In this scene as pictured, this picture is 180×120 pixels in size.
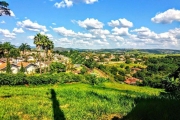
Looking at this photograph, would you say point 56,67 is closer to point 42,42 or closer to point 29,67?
point 42,42

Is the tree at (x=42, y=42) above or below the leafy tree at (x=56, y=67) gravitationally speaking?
above

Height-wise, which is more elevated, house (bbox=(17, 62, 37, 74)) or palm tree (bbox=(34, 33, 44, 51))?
palm tree (bbox=(34, 33, 44, 51))

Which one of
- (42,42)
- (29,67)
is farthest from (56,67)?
(29,67)

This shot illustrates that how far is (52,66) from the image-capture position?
84.2 metres

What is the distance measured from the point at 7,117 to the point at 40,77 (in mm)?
36722

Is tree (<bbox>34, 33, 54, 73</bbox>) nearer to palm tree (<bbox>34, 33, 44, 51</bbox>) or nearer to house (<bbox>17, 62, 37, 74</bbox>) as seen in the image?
palm tree (<bbox>34, 33, 44, 51</bbox>)

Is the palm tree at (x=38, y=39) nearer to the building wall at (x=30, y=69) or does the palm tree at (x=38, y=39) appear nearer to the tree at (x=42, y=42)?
the tree at (x=42, y=42)

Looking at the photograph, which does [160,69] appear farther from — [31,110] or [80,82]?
[31,110]

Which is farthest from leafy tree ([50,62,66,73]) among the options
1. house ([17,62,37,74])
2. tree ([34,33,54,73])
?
house ([17,62,37,74])

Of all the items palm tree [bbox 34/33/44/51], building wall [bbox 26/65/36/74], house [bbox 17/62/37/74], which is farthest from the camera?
building wall [bbox 26/65/36/74]

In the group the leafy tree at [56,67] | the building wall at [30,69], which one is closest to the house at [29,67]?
the building wall at [30,69]

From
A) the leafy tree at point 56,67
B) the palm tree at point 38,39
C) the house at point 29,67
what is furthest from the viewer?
the house at point 29,67

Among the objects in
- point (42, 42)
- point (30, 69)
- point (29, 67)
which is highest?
point (42, 42)

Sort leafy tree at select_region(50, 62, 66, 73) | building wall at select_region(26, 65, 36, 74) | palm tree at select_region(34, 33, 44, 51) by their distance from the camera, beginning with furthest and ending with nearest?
1. building wall at select_region(26, 65, 36, 74)
2. leafy tree at select_region(50, 62, 66, 73)
3. palm tree at select_region(34, 33, 44, 51)
